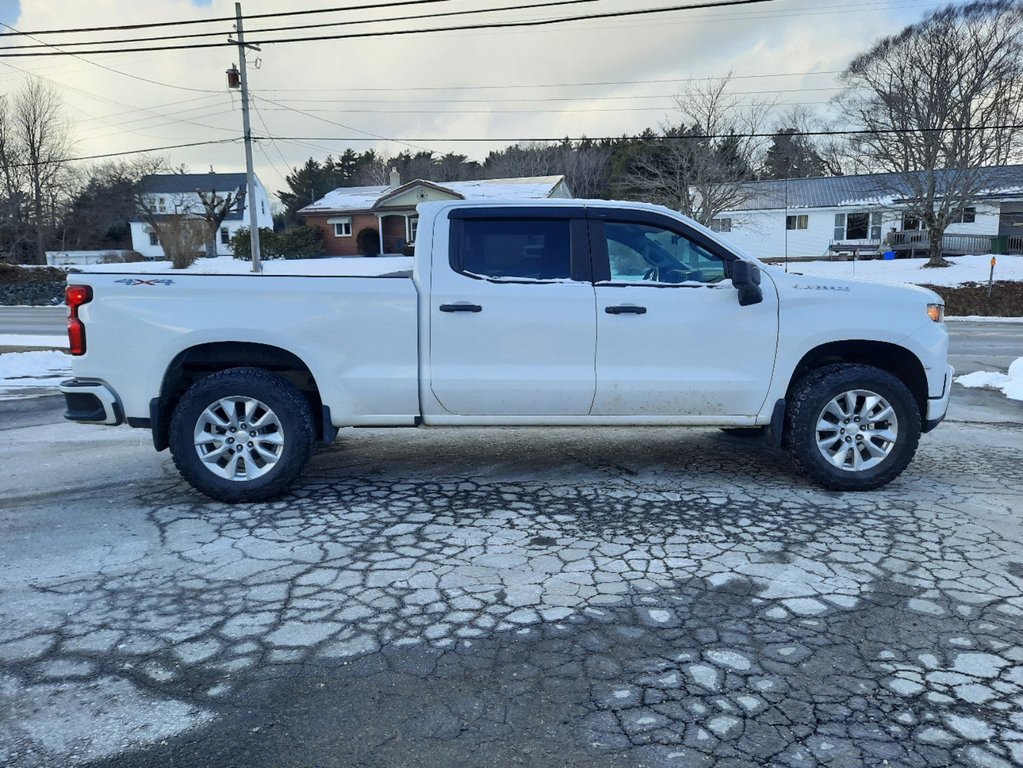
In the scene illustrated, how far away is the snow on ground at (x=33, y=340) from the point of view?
49.6 feet

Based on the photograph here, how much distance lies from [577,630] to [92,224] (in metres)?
67.2

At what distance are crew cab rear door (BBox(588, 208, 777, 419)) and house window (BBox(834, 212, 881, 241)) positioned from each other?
43385mm

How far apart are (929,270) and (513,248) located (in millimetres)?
33242

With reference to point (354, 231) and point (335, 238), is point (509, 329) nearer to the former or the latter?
point (354, 231)

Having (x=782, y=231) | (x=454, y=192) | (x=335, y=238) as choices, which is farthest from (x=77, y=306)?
(x=335, y=238)

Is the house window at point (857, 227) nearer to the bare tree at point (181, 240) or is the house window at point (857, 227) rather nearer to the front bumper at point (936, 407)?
the bare tree at point (181, 240)

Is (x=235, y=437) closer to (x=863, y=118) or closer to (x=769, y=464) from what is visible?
(x=769, y=464)

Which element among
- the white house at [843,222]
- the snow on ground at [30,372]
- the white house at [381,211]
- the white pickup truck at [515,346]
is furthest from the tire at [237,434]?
the white house at [843,222]

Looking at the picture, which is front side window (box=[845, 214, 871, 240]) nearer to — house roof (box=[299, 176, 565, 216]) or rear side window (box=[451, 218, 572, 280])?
house roof (box=[299, 176, 565, 216])

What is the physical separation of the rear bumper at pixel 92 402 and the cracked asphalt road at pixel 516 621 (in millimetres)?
631

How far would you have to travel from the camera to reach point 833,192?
45.4 meters

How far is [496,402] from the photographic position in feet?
17.1

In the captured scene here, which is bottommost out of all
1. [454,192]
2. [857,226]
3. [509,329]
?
[509,329]

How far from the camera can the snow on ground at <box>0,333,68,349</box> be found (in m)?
15.1
